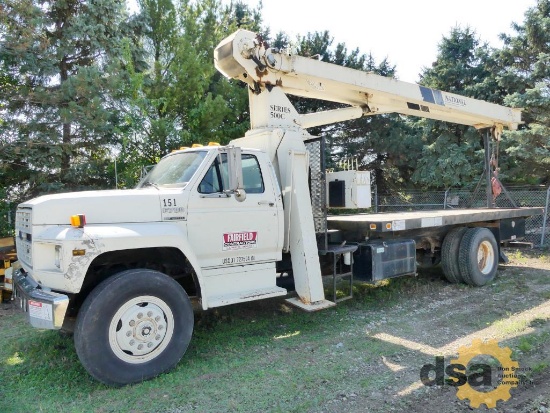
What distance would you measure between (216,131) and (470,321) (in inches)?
383

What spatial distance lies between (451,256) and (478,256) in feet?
1.88

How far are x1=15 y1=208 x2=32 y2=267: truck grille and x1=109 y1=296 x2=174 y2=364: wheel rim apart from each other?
1.20m

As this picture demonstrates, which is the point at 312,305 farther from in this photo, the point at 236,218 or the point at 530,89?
the point at 530,89

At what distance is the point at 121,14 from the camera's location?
12.1m

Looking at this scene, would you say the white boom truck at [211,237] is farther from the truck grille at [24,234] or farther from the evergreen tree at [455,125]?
the evergreen tree at [455,125]

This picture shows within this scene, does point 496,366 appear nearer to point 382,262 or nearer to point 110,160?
point 382,262

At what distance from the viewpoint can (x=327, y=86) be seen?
7.01 metres

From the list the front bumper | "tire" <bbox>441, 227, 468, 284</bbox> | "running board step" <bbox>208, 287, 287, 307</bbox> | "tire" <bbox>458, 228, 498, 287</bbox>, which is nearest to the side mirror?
"running board step" <bbox>208, 287, 287, 307</bbox>

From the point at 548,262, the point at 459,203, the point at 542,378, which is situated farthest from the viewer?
the point at 459,203

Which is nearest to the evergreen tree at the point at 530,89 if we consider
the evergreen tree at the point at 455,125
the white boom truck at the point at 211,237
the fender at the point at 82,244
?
the evergreen tree at the point at 455,125

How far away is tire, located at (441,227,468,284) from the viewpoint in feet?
25.6

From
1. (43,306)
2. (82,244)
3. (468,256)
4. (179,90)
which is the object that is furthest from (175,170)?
(179,90)

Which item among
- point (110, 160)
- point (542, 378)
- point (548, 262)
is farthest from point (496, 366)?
point (110, 160)

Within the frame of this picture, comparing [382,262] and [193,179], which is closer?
[193,179]
